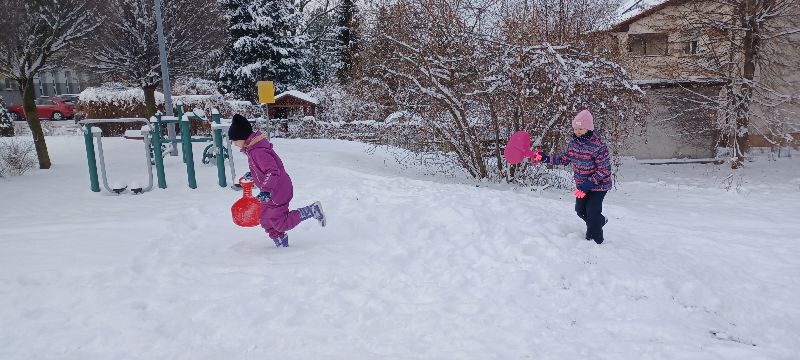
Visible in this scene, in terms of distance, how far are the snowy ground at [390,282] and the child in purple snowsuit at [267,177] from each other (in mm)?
322

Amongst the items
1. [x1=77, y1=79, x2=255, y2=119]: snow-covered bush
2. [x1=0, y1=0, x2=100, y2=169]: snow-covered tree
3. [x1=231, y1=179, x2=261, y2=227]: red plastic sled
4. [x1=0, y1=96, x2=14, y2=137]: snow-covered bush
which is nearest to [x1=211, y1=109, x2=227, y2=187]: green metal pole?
[x1=231, y1=179, x2=261, y2=227]: red plastic sled

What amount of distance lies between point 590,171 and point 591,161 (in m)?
0.11

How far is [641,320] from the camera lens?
12.2ft

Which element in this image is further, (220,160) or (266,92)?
(266,92)

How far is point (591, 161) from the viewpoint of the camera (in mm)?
5391

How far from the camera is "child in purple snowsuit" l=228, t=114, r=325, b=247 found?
5.09m

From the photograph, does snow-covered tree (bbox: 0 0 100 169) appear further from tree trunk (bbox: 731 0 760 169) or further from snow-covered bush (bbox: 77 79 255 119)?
tree trunk (bbox: 731 0 760 169)

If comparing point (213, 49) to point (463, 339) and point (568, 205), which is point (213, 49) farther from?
point (463, 339)

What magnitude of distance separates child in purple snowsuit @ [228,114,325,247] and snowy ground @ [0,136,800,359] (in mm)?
322

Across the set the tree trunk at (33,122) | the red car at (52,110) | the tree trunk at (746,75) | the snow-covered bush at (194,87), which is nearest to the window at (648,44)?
the tree trunk at (746,75)

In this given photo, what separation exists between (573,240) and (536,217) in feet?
2.70

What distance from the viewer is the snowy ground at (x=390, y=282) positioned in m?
3.34

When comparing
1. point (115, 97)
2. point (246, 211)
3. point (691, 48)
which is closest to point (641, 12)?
point (691, 48)

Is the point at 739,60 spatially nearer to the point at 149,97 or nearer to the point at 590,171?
the point at 590,171
